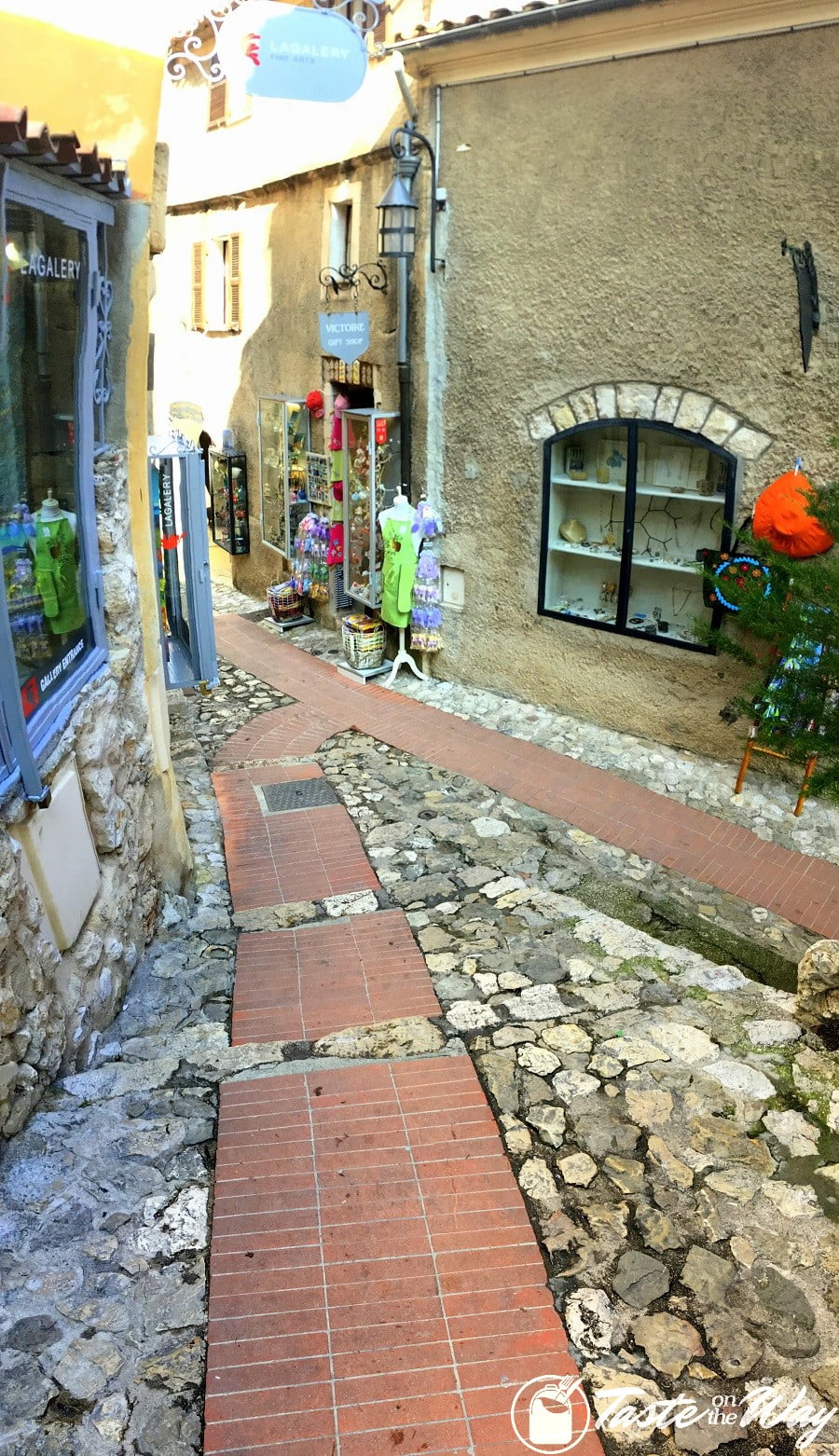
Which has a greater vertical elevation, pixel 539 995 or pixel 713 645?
pixel 713 645

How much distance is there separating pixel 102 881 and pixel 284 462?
325 inches

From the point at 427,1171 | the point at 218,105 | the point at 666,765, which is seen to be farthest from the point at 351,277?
the point at 427,1171

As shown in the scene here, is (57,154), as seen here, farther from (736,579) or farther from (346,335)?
(346,335)

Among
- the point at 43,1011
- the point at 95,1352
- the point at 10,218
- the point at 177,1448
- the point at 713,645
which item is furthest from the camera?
the point at 713,645

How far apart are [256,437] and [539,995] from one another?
10.4 meters

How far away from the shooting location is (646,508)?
8523 millimetres

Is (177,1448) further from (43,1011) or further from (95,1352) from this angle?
(43,1011)

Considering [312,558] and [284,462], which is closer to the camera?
[312,558]

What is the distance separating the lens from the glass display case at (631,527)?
8.16 metres

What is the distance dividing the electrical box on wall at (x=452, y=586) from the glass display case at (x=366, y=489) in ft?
2.30

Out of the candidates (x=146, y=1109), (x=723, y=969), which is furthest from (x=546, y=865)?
(x=146, y=1109)

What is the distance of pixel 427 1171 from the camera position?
383cm

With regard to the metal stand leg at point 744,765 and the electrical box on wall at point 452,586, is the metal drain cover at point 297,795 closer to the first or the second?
the electrical box on wall at point 452,586

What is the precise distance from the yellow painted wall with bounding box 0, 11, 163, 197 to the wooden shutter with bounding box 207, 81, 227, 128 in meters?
10.0
